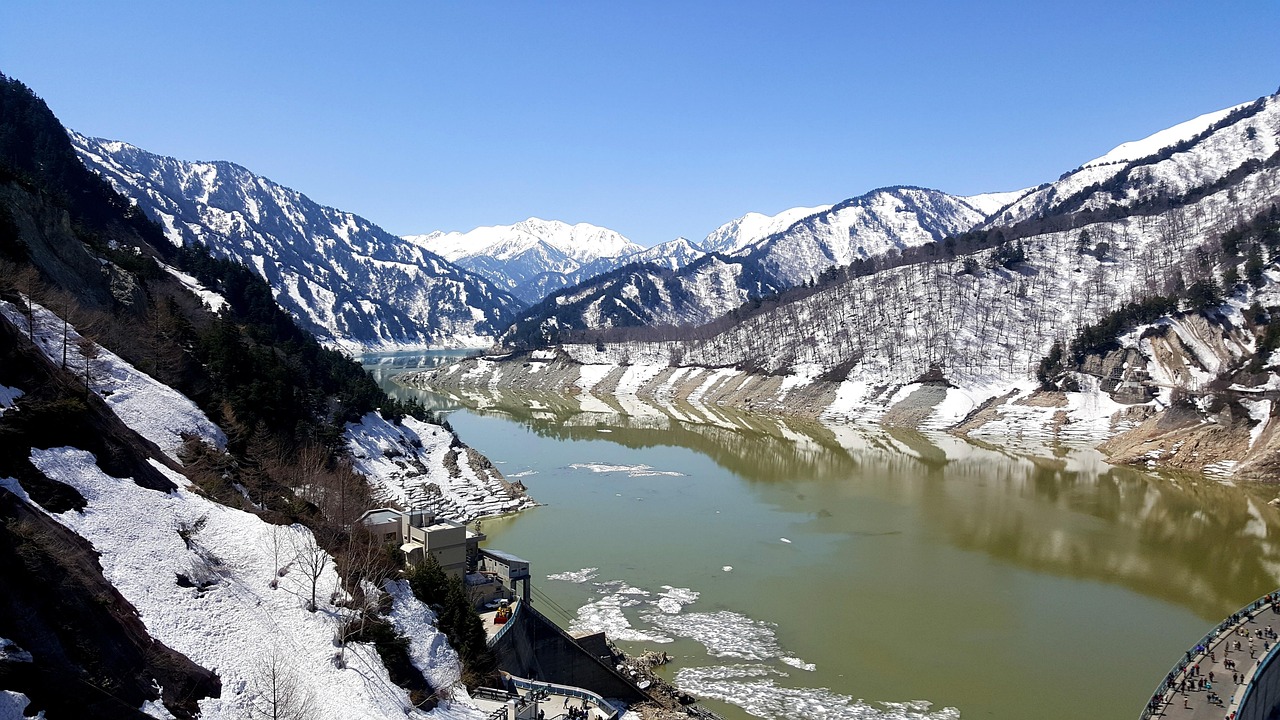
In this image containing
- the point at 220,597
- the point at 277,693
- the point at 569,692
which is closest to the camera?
the point at 277,693

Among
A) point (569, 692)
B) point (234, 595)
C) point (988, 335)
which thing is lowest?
point (569, 692)

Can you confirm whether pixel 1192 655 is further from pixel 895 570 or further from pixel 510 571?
pixel 510 571

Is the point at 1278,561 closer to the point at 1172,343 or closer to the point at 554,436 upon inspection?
the point at 1172,343

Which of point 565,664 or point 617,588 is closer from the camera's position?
point 565,664

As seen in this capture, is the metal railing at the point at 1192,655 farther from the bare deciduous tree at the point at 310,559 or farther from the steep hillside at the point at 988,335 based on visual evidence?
the steep hillside at the point at 988,335

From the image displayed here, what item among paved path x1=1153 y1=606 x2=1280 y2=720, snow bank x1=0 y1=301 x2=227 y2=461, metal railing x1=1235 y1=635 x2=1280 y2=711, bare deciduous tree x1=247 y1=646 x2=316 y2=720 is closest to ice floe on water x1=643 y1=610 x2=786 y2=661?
paved path x1=1153 y1=606 x2=1280 y2=720

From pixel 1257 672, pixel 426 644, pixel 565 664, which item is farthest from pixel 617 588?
pixel 1257 672
